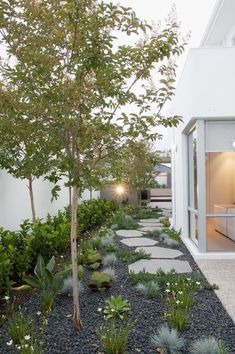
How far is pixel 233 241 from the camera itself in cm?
824

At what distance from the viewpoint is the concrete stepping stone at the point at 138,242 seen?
8716mm

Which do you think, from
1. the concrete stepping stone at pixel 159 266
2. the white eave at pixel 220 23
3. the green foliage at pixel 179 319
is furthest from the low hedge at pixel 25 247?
the white eave at pixel 220 23

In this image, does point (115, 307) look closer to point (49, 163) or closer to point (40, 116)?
point (49, 163)

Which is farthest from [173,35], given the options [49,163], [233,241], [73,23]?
[233,241]

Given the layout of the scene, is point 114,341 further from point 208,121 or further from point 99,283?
point 208,121

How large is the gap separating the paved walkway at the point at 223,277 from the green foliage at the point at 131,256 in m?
1.04

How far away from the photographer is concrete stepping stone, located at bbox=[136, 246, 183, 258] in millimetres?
7457

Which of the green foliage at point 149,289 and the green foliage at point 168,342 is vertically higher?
the green foliage at point 149,289

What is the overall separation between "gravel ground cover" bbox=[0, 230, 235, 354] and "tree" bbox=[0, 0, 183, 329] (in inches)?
9.6

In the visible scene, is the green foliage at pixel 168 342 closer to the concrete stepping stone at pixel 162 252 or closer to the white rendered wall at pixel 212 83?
the concrete stepping stone at pixel 162 252

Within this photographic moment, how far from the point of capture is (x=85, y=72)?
3.63m

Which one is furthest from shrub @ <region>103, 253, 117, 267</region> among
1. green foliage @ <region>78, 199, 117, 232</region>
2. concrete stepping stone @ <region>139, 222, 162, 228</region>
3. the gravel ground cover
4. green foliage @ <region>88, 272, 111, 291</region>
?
concrete stepping stone @ <region>139, 222, 162, 228</region>

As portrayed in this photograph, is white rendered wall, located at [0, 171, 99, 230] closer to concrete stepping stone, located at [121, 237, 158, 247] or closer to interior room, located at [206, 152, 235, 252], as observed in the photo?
concrete stepping stone, located at [121, 237, 158, 247]

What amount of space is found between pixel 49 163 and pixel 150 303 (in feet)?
7.38
